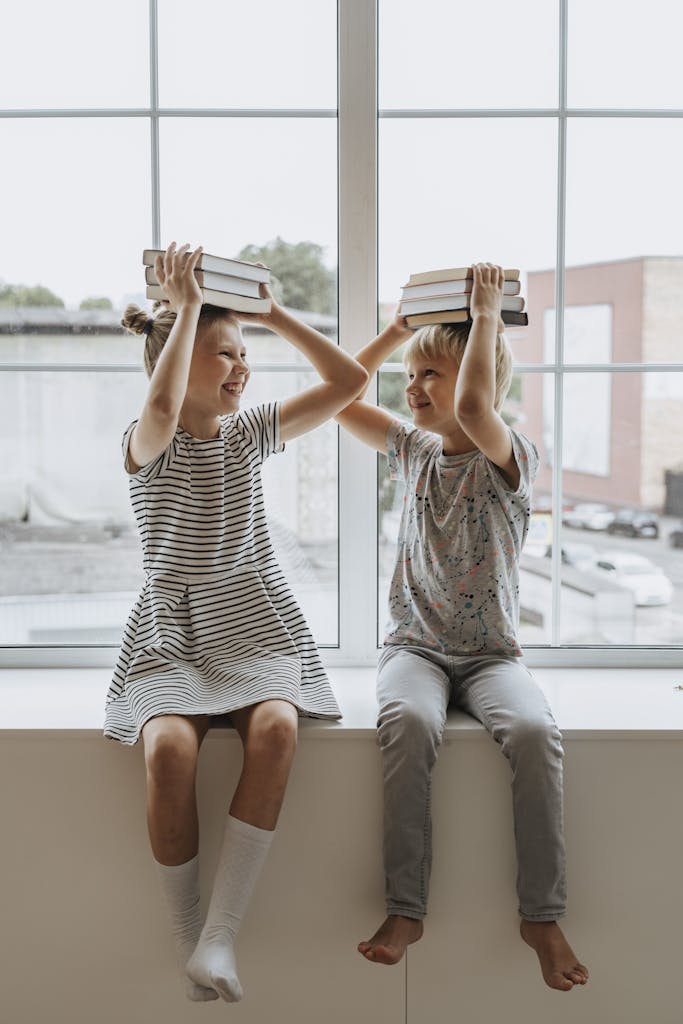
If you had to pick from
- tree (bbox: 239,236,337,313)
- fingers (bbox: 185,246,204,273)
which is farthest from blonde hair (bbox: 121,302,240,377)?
tree (bbox: 239,236,337,313)

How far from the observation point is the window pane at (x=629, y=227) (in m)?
1.90

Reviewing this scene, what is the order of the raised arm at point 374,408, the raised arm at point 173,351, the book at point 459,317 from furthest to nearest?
the raised arm at point 374,408 → the book at point 459,317 → the raised arm at point 173,351

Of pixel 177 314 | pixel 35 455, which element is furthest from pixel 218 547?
pixel 35 455

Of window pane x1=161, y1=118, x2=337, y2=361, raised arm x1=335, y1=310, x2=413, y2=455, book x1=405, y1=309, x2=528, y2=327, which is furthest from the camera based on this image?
window pane x1=161, y1=118, x2=337, y2=361

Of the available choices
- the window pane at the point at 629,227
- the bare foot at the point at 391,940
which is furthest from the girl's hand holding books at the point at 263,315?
the bare foot at the point at 391,940

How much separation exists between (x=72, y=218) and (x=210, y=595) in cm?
88

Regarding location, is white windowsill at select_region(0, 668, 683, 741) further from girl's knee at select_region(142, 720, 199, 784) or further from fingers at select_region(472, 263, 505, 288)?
fingers at select_region(472, 263, 505, 288)

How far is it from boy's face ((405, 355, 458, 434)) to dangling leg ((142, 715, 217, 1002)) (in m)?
0.71

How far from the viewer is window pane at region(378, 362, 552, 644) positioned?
194cm

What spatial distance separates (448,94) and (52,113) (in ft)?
2.71

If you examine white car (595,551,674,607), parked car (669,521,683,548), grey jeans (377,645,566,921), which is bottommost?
grey jeans (377,645,566,921)

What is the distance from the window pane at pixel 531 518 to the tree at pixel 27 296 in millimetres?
722

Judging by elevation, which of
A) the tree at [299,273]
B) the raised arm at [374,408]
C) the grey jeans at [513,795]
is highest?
the tree at [299,273]

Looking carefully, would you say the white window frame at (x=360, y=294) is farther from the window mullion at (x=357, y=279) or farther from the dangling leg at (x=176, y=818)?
the dangling leg at (x=176, y=818)
